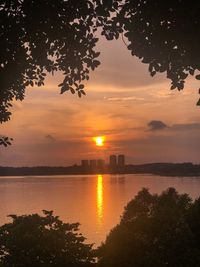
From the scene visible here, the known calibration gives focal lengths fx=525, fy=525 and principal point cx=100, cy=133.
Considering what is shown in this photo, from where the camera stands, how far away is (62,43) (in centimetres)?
1388

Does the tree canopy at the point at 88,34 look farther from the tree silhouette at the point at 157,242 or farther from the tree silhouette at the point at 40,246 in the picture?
the tree silhouette at the point at 157,242

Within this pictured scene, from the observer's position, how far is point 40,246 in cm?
3581

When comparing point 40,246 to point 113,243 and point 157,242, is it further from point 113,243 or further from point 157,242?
point 157,242

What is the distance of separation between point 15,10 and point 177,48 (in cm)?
414

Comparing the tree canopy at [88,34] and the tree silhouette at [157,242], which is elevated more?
the tree canopy at [88,34]

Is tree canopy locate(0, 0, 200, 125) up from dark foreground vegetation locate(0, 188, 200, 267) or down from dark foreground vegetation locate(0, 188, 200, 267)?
up

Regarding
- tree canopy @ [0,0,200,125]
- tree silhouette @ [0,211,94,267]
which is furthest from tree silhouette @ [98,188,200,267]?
tree canopy @ [0,0,200,125]

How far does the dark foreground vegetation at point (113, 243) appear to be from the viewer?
35625mm

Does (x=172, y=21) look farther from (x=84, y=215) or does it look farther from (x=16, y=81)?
(x=84, y=215)

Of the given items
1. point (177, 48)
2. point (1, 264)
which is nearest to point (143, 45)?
point (177, 48)

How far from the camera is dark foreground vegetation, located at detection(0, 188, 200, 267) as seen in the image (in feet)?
117

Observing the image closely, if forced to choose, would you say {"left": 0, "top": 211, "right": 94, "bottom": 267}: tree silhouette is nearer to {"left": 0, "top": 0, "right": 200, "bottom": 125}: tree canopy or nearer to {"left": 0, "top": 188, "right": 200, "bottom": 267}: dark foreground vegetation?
{"left": 0, "top": 188, "right": 200, "bottom": 267}: dark foreground vegetation

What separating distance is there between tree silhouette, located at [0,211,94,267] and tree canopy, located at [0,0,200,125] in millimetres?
22456

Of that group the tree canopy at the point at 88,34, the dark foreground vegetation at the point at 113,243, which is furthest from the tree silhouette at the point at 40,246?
the tree canopy at the point at 88,34
